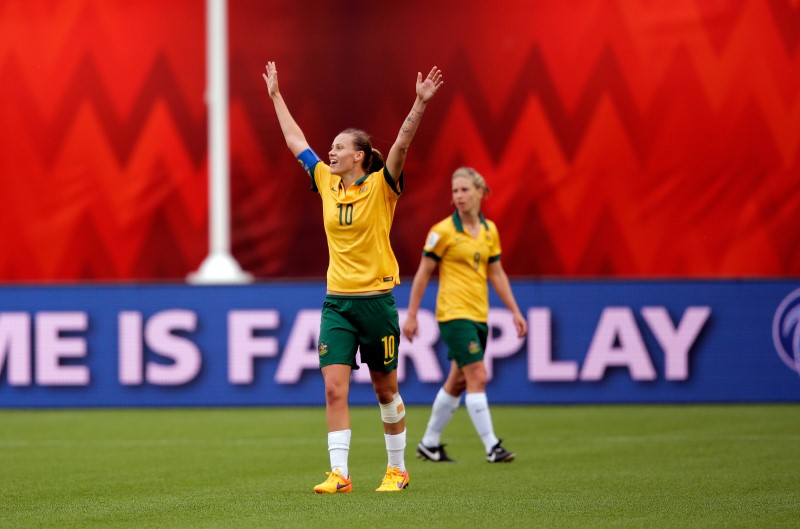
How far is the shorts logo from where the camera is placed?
13375 millimetres

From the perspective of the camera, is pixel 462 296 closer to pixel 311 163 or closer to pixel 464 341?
pixel 464 341

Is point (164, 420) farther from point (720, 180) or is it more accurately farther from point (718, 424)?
point (720, 180)

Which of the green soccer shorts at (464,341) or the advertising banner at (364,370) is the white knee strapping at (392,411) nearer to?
the green soccer shorts at (464,341)

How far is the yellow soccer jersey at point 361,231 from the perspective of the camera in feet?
23.9

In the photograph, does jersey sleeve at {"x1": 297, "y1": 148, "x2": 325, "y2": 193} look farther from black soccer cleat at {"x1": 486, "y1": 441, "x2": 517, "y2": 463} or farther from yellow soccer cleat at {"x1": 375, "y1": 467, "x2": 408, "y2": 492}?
black soccer cleat at {"x1": 486, "y1": 441, "x2": 517, "y2": 463}

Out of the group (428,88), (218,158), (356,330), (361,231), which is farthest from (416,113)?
(218,158)

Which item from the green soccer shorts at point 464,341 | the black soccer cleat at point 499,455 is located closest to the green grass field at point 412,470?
the black soccer cleat at point 499,455

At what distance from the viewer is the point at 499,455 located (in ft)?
29.8

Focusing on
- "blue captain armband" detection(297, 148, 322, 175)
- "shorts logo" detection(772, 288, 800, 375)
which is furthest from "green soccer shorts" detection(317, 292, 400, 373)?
"shorts logo" detection(772, 288, 800, 375)

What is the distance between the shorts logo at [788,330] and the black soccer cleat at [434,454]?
5.33m

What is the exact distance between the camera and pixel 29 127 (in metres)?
17.5

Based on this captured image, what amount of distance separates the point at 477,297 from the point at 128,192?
8966 millimetres

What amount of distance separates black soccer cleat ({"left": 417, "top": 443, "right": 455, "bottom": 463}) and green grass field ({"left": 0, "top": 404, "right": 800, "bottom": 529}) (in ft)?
0.63

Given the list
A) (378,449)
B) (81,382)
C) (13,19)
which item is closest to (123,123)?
(13,19)
